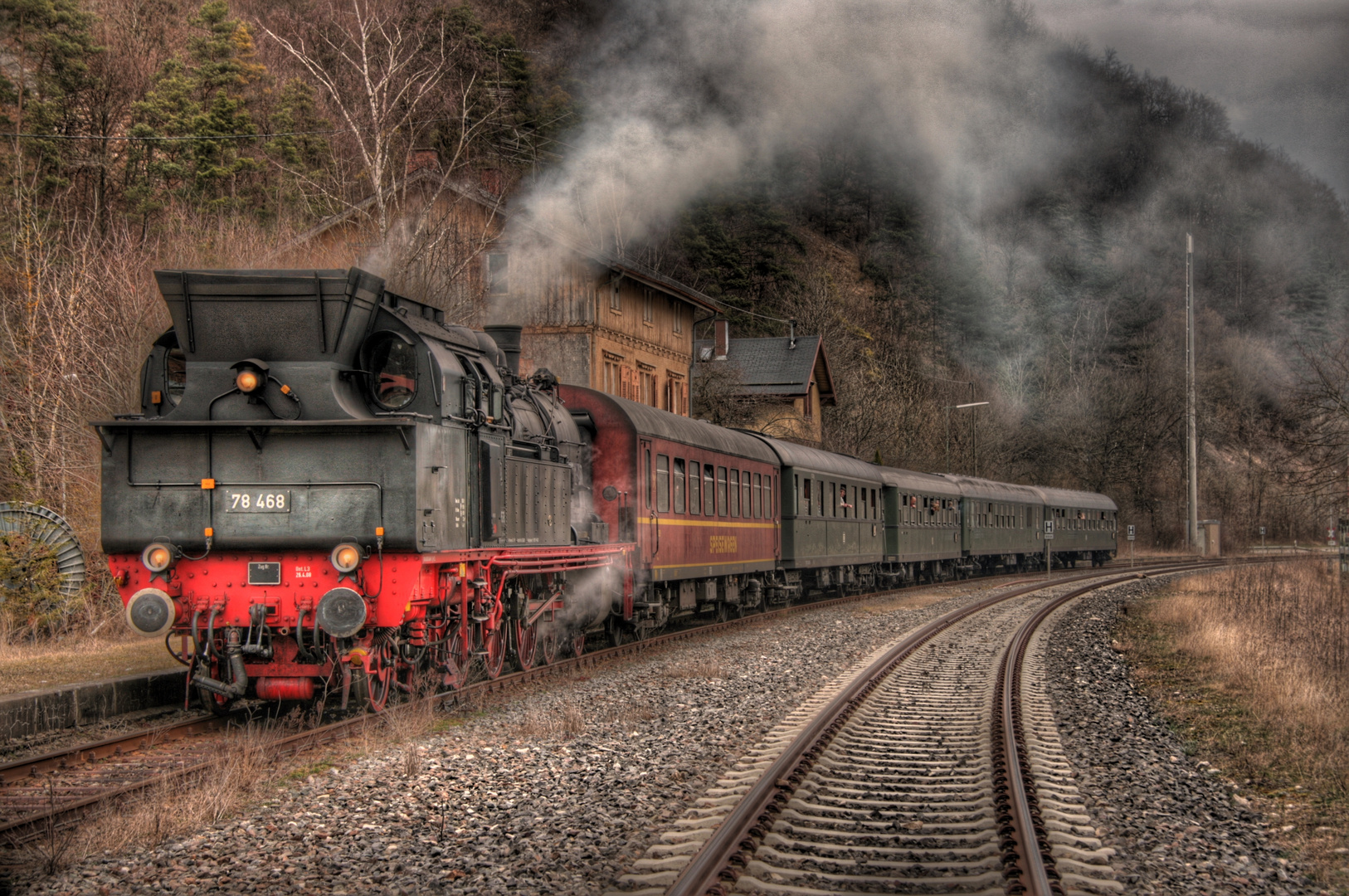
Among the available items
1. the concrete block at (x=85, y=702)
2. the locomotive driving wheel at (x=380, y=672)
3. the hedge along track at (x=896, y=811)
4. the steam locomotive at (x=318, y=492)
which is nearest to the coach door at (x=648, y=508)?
the steam locomotive at (x=318, y=492)

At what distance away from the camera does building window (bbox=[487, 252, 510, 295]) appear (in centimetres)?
2389

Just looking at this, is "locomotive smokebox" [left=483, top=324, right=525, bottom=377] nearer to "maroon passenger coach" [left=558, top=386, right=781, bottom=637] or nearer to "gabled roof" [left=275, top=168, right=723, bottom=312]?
"maroon passenger coach" [left=558, top=386, right=781, bottom=637]

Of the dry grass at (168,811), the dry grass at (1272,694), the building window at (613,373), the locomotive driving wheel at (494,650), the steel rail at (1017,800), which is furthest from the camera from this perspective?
the building window at (613,373)

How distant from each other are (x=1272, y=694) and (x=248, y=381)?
914 cm

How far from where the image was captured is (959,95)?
2456 centimetres

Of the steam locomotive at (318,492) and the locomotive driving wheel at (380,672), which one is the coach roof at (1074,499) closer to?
the steam locomotive at (318,492)

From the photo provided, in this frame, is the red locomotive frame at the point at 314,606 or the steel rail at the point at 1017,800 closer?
the steel rail at the point at 1017,800

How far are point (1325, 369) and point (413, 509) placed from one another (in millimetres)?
21326

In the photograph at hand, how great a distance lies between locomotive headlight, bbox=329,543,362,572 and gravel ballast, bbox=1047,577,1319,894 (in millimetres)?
5186

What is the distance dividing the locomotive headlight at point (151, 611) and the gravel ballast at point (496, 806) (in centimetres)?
181

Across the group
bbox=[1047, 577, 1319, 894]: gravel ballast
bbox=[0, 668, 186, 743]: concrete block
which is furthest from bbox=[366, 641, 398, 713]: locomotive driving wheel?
bbox=[1047, 577, 1319, 894]: gravel ballast

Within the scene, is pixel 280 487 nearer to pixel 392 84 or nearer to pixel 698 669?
pixel 698 669

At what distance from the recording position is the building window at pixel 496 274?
78.4ft

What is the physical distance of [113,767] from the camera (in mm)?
7969
